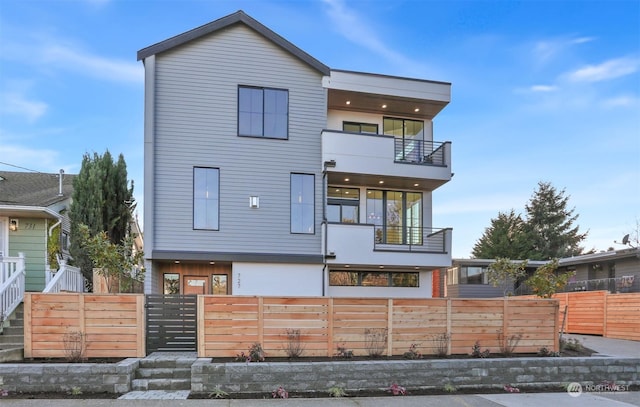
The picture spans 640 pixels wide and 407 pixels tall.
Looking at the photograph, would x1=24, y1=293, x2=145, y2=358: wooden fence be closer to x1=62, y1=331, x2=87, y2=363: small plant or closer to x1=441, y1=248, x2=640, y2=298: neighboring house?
x1=62, y1=331, x2=87, y2=363: small plant

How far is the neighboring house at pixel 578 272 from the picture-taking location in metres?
18.7

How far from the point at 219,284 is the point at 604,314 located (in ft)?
45.0

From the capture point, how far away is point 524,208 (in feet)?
120

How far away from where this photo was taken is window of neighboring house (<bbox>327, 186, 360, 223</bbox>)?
12.9 metres

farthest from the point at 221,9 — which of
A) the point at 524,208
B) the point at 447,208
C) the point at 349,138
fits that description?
the point at 524,208

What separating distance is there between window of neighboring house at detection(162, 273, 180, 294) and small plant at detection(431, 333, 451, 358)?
749cm

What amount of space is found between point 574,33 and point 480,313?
12.4m

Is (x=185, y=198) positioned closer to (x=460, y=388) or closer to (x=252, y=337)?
(x=252, y=337)

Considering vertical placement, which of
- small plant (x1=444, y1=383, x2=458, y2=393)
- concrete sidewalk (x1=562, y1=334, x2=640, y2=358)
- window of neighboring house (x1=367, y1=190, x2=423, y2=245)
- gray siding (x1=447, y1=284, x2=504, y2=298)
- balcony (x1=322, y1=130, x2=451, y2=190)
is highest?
balcony (x1=322, y1=130, x2=451, y2=190)

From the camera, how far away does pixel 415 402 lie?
6.24m

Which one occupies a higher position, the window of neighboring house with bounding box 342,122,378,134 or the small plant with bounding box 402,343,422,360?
the window of neighboring house with bounding box 342,122,378,134

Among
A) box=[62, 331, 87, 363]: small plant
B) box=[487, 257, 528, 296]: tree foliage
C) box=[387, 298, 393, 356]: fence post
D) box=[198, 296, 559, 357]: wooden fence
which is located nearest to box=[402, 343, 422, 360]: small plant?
box=[198, 296, 559, 357]: wooden fence

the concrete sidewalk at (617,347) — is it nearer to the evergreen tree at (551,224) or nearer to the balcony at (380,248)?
the balcony at (380,248)

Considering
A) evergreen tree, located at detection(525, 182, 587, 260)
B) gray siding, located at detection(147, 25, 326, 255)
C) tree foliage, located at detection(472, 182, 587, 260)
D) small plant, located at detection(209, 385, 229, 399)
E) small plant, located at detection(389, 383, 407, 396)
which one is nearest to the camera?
small plant, located at detection(209, 385, 229, 399)
